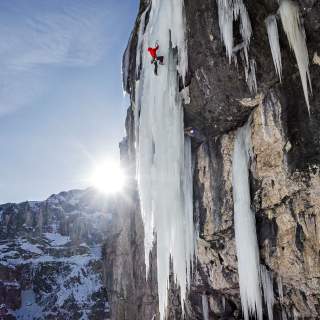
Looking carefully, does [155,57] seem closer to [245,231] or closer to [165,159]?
[165,159]

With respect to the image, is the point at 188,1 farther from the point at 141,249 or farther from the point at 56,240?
the point at 56,240

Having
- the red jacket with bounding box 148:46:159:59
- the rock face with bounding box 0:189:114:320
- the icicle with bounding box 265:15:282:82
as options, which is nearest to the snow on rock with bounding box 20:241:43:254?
the rock face with bounding box 0:189:114:320

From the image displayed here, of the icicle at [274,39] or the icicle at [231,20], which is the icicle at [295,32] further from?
the icicle at [231,20]

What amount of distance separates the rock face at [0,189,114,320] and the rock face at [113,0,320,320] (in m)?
66.5

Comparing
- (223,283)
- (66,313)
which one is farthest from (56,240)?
(223,283)

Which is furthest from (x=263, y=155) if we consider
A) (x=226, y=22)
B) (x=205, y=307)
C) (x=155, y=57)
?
(x=205, y=307)

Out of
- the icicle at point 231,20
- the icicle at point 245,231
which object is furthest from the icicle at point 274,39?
the icicle at point 245,231

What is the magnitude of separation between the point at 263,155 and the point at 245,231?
1774mm

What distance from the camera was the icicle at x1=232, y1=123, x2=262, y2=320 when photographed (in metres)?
8.20

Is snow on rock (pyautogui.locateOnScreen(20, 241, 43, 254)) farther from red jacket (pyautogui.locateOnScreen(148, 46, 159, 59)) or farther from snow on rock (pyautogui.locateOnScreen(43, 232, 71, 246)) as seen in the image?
red jacket (pyautogui.locateOnScreen(148, 46, 159, 59))

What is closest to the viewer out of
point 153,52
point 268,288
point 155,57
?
point 268,288

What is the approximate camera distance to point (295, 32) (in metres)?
6.82

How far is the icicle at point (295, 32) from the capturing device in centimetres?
674

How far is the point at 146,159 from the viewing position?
32.3 ft
